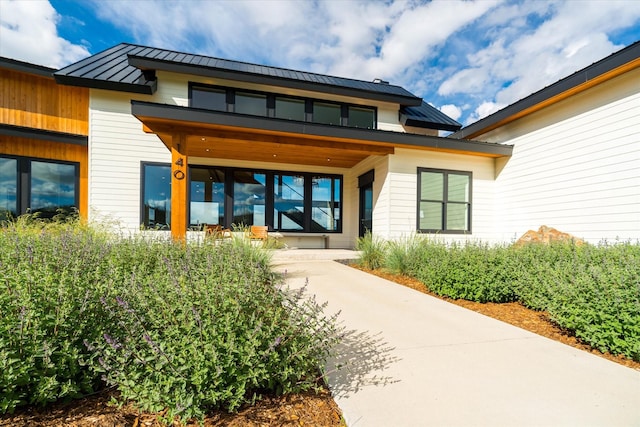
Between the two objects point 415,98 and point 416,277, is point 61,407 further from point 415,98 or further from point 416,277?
point 415,98

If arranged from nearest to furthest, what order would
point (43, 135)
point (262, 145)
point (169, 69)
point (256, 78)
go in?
1. point (262, 145)
2. point (43, 135)
3. point (169, 69)
4. point (256, 78)

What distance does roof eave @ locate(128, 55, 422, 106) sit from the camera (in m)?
8.58

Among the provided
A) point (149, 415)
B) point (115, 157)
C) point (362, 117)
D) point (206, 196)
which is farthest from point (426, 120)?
point (149, 415)

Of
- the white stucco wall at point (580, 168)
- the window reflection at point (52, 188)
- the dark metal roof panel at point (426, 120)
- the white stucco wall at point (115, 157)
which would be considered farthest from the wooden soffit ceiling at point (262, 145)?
the white stucco wall at point (580, 168)

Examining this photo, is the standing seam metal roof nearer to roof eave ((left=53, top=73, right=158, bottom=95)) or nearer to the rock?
roof eave ((left=53, top=73, right=158, bottom=95))

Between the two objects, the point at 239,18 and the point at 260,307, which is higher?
the point at 239,18

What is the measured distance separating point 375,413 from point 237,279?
1.20 meters

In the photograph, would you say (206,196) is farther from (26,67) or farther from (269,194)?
(26,67)

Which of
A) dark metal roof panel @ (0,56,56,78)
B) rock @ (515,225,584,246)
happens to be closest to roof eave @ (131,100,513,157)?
rock @ (515,225,584,246)

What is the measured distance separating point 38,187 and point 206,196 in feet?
14.9

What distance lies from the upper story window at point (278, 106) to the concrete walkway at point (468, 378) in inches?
314

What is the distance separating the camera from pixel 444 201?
28.6 feet

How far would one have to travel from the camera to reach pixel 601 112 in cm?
651

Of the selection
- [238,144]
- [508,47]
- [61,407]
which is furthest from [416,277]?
[508,47]
